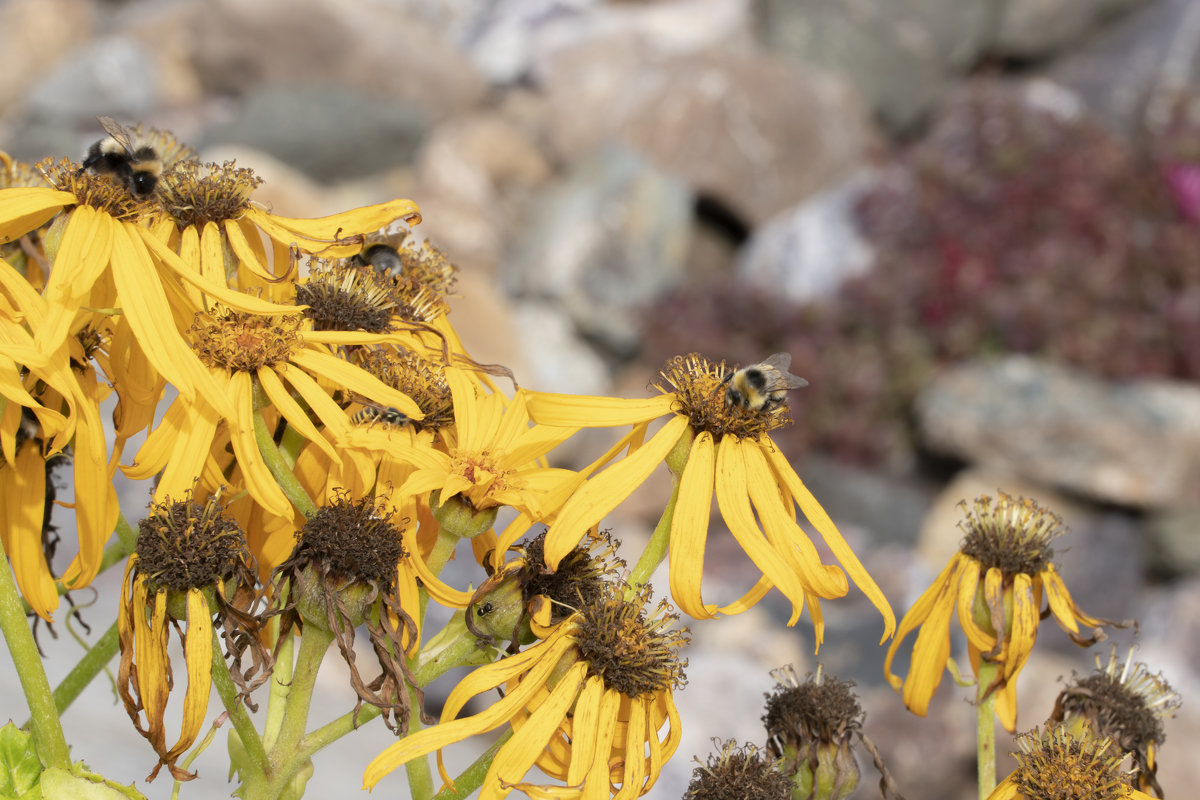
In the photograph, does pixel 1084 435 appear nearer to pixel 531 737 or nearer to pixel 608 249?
pixel 608 249

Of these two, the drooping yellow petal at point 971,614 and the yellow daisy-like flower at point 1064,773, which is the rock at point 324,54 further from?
the yellow daisy-like flower at point 1064,773

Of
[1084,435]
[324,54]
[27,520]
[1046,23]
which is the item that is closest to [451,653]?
[27,520]

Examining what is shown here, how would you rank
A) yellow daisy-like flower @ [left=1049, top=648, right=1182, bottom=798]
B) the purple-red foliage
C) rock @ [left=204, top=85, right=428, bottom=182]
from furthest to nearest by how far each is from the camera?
1. rock @ [left=204, top=85, right=428, bottom=182]
2. the purple-red foliage
3. yellow daisy-like flower @ [left=1049, top=648, right=1182, bottom=798]

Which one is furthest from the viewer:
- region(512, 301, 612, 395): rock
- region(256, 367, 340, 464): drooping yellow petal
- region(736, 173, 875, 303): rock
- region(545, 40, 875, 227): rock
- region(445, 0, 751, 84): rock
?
region(445, 0, 751, 84): rock

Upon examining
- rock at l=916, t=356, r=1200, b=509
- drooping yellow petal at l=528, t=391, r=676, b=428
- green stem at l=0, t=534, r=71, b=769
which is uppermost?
rock at l=916, t=356, r=1200, b=509

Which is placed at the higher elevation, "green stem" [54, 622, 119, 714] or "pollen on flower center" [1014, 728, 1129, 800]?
Answer: "pollen on flower center" [1014, 728, 1129, 800]

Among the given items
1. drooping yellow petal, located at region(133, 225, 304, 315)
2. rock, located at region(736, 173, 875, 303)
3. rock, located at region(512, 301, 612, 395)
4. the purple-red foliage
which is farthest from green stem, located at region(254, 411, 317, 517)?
rock, located at region(736, 173, 875, 303)

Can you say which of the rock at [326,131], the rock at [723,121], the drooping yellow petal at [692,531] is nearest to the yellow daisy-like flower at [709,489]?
the drooping yellow petal at [692,531]

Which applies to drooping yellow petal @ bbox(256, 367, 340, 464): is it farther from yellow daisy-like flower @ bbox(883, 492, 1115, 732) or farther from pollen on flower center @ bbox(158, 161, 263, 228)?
yellow daisy-like flower @ bbox(883, 492, 1115, 732)

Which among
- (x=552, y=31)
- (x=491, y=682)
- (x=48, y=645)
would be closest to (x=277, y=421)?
(x=491, y=682)
